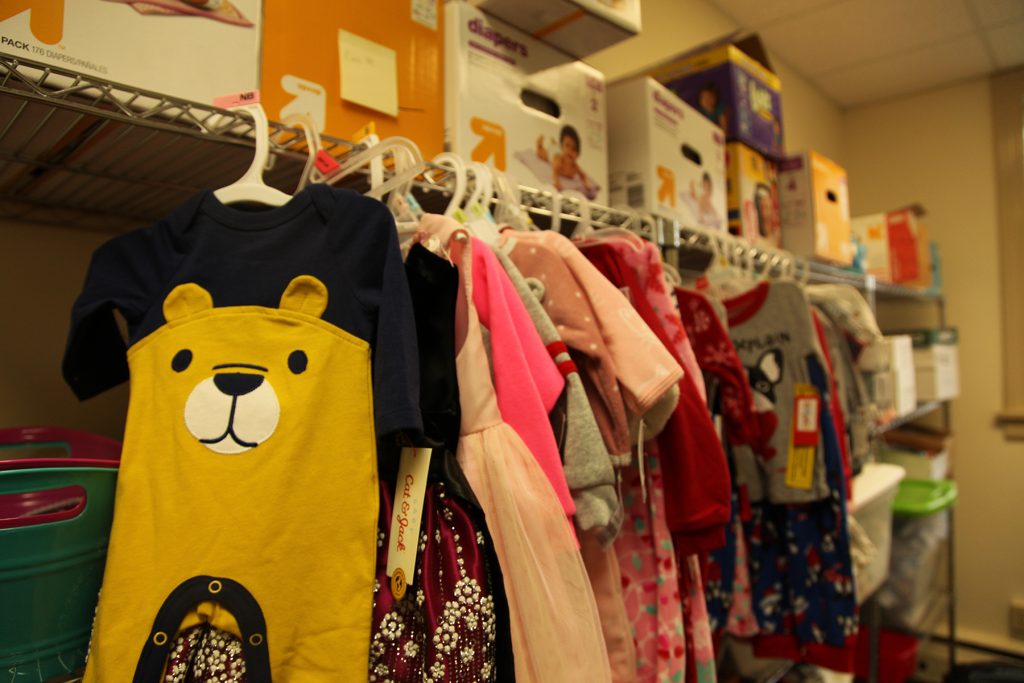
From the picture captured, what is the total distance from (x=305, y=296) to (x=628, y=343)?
38 cm

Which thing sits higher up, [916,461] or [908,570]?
[916,461]

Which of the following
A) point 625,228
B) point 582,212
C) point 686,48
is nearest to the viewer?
point 582,212

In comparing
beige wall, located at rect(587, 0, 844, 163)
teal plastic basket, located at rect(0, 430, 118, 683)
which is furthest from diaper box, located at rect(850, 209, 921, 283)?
teal plastic basket, located at rect(0, 430, 118, 683)

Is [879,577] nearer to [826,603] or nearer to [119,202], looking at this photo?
[826,603]

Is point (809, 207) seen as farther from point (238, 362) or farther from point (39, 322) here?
point (39, 322)

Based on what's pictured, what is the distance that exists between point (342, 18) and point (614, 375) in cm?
63

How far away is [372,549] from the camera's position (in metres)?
0.60

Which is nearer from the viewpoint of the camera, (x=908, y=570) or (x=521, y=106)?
(x=521, y=106)

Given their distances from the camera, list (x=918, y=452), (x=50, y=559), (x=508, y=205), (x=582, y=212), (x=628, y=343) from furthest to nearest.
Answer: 1. (x=918, y=452)
2. (x=582, y=212)
3. (x=508, y=205)
4. (x=628, y=343)
5. (x=50, y=559)

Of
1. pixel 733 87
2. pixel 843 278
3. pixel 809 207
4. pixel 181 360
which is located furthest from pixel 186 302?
pixel 843 278

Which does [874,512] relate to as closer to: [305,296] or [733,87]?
[733,87]

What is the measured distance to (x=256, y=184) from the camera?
27.4 inches

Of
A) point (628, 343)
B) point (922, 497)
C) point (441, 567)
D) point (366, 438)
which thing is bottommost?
point (922, 497)

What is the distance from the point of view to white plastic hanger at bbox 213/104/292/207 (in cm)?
69
